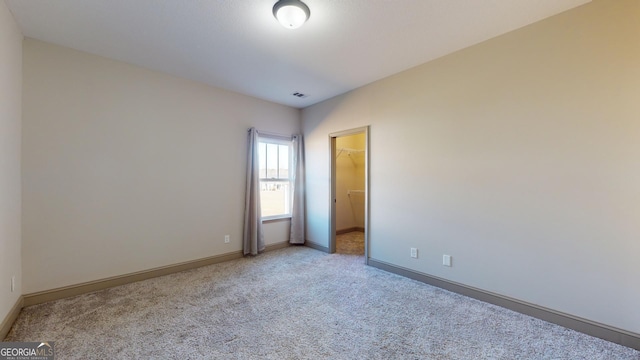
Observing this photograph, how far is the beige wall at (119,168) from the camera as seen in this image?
8.89 ft

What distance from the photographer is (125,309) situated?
2566 millimetres

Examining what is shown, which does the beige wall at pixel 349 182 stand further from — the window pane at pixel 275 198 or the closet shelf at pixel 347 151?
the window pane at pixel 275 198

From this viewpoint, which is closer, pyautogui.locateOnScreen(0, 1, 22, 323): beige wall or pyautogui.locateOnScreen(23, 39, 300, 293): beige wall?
pyautogui.locateOnScreen(0, 1, 22, 323): beige wall

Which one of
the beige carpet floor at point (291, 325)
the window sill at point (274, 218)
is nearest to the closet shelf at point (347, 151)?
the window sill at point (274, 218)

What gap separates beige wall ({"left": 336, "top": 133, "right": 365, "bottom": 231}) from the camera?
6133mm

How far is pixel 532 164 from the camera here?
2461 mm

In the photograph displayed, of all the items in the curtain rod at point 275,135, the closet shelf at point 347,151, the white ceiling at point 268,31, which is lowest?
the closet shelf at point 347,151

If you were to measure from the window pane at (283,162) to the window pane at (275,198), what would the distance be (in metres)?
0.17

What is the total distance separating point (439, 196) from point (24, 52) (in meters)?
4.67

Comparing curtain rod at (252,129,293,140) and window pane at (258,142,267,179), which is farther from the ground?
curtain rod at (252,129,293,140)

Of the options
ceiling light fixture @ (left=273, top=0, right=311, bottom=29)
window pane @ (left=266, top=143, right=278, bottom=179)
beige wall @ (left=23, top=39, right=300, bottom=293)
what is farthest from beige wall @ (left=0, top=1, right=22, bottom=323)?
window pane @ (left=266, top=143, right=278, bottom=179)

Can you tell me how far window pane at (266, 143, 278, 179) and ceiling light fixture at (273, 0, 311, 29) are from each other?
2.83 meters

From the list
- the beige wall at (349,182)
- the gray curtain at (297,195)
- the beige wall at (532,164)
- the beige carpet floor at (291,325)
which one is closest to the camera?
the beige carpet floor at (291,325)

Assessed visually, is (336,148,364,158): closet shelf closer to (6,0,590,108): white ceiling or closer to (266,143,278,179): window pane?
(266,143,278,179): window pane
